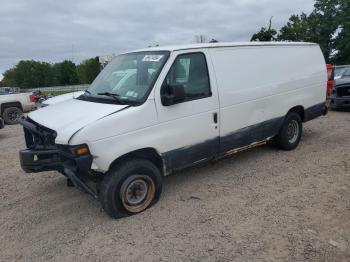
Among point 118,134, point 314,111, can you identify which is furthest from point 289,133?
point 118,134

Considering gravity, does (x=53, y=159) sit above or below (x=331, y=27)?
below

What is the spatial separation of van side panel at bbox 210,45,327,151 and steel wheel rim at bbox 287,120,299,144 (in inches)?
14.6

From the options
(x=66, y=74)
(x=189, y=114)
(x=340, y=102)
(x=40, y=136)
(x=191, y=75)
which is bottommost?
(x=340, y=102)

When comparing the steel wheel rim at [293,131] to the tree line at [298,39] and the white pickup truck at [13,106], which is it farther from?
the white pickup truck at [13,106]

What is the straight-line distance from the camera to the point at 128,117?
4258mm

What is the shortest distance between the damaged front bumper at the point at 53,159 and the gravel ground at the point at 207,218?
67 centimetres

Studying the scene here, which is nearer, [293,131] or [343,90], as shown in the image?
[293,131]

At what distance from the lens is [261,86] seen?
230 inches

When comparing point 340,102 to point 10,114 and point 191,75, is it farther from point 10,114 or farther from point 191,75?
point 10,114

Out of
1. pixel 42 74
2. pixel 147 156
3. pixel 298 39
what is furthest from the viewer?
pixel 42 74

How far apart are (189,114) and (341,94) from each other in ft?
26.7

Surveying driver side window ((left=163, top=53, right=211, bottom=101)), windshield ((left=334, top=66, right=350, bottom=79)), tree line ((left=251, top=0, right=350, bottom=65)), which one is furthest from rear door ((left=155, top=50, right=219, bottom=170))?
tree line ((left=251, top=0, right=350, bottom=65))

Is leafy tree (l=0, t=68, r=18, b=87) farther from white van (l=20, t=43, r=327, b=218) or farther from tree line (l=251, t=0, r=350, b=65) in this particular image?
white van (l=20, t=43, r=327, b=218)

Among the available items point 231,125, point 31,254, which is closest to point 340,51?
point 231,125
